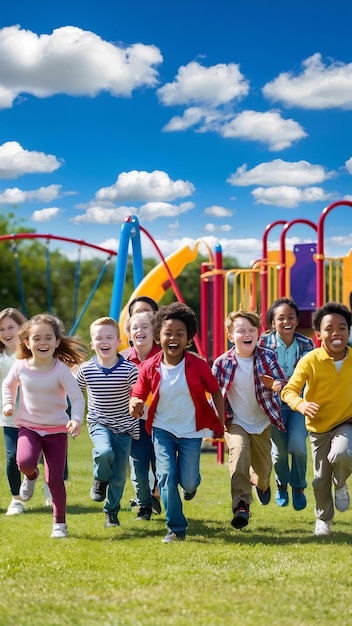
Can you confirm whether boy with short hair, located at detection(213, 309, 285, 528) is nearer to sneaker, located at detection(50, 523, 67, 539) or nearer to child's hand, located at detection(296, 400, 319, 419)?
child's hand, located at detection(296, 400, 319, 419)

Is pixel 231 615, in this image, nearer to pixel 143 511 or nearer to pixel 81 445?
pixel 143 511

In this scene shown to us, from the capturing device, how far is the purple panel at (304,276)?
15.3m

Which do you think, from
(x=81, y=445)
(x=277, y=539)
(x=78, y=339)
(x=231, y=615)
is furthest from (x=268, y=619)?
(x=81, y=445)

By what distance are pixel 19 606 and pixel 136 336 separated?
10.8 feet

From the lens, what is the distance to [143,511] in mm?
7574

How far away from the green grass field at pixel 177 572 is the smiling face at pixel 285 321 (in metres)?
1.53

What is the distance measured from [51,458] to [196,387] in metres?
1.21

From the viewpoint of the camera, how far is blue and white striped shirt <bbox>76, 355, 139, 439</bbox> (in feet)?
23.1

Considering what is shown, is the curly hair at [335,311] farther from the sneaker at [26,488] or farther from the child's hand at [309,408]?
the sneaker at [26,488]

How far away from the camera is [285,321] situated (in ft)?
25.5

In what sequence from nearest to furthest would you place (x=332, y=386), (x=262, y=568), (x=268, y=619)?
1. (x=268, y=619)
2. (x=262, y=568)
3. (x=332, y=386)

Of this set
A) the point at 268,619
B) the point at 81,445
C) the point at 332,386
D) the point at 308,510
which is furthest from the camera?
the point at 81,445

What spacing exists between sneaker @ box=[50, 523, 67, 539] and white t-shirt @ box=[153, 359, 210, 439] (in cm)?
105

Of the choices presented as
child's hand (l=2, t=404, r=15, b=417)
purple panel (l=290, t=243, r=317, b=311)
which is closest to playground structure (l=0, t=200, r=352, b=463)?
purple panel (l=290, t=243, r=317, b=311)
